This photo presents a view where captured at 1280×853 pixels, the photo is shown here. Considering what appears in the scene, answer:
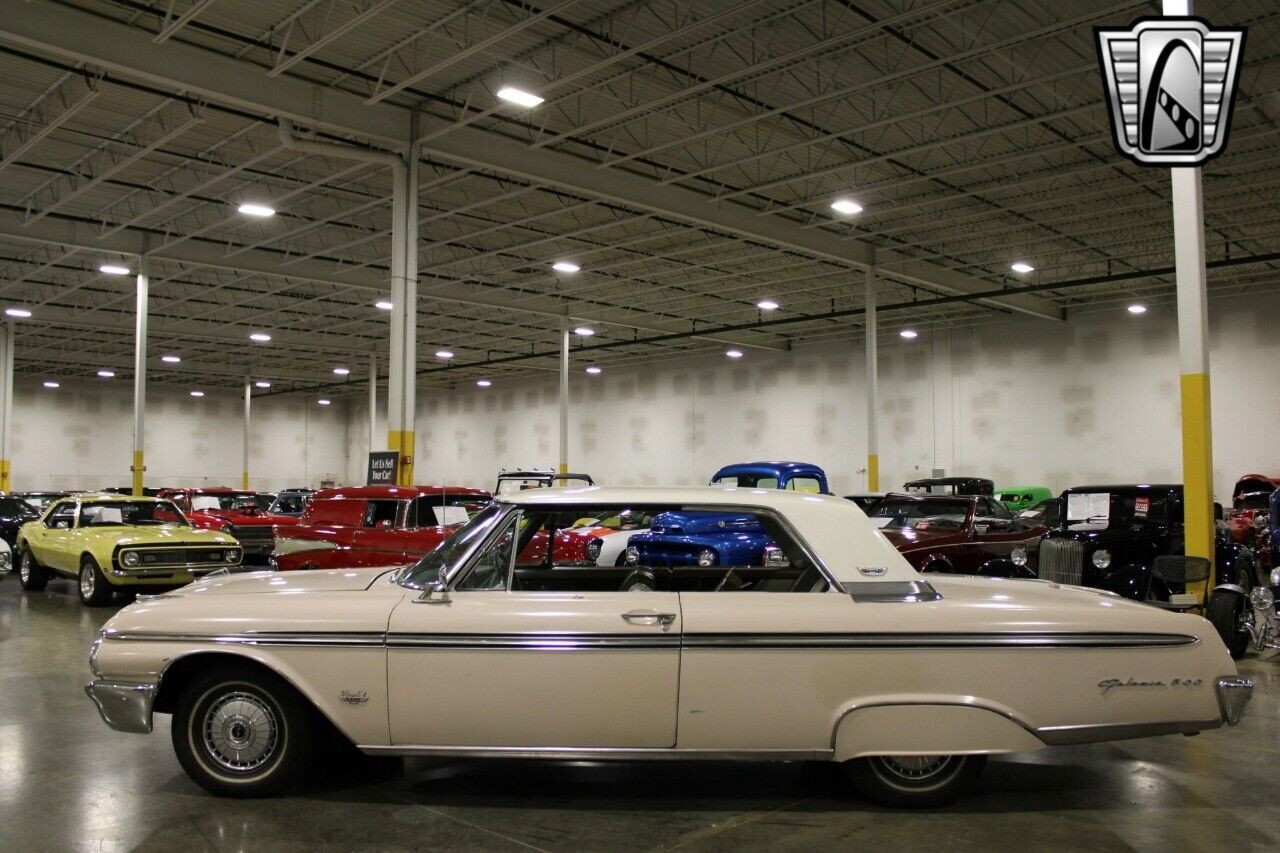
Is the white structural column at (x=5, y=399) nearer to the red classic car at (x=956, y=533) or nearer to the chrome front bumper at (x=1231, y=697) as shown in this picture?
the red classic car at (x=956, y=533)

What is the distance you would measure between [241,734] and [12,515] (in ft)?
52.7

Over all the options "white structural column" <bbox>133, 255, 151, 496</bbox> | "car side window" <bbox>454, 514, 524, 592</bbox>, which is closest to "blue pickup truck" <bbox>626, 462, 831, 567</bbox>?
"car side window" <bbox>454, 514, 524, 592</bbox>

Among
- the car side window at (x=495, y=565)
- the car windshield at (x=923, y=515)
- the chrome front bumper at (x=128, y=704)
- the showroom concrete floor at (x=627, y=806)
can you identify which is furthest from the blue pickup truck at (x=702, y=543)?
the chrome front bumper at (x=128, y=704)

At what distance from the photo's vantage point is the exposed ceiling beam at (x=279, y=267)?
20.9 m

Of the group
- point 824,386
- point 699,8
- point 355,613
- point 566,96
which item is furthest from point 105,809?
point 824,386

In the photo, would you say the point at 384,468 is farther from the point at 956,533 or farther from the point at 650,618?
the point at 650,618

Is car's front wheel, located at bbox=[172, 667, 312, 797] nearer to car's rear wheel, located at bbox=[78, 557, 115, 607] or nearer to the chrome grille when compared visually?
the chrome grille

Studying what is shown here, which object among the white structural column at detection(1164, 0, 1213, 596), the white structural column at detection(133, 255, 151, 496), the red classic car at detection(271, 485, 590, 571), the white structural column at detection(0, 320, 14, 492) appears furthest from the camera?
the white structural column at detection(0, 320, 14, 492)

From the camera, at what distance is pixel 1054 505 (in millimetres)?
15320

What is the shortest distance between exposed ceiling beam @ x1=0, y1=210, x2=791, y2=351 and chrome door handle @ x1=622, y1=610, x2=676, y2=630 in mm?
20918

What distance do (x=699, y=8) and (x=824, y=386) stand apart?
2377cm

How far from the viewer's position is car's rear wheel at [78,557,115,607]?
12.3 meters

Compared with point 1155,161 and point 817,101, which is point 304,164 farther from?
point 1155,161

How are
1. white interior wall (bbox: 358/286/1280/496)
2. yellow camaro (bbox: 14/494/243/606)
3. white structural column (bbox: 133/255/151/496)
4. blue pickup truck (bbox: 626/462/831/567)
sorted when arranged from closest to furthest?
1. blue pickup truck (bbox: 626/462/831/567)
2. yellow camaro (bbox: 14/494/243/606)
3. white structural column (bbox: 133/255/151/496)
4. white interior wall (bbox: 358/286/1280/496)
